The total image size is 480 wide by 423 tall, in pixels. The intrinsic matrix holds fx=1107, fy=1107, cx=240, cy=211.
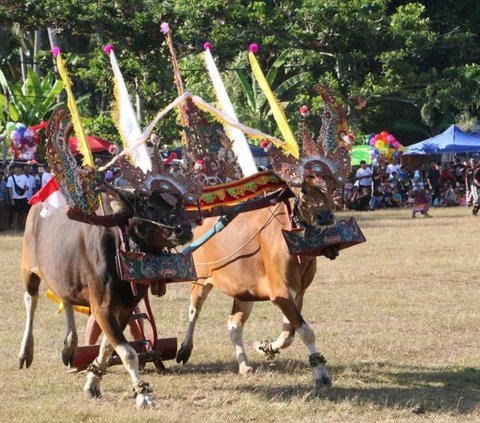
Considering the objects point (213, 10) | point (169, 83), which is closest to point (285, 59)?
point (213, 10)

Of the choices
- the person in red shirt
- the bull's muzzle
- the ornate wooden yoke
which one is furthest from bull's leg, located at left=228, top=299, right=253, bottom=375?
the person in red shirt

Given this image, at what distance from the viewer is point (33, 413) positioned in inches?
316

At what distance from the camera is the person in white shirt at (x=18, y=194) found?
2619cm

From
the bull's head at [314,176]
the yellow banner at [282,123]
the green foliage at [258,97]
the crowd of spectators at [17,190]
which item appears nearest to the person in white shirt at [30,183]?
the crowd of spectators at [17,190]

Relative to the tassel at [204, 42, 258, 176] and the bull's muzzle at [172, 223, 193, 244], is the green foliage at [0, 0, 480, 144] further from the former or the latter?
the bull's muzzle at [172, 223, 193, 244]

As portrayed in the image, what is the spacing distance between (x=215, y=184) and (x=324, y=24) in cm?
2448

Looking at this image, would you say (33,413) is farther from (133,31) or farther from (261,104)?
(261,104)

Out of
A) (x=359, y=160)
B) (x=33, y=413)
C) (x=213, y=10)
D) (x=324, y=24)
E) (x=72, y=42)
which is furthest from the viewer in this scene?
(x=72, y=42)

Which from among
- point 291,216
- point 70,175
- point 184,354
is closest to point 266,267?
point 291,216

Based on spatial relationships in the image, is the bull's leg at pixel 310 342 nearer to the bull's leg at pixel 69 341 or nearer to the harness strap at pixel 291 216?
the harness strap at pixel 291 216

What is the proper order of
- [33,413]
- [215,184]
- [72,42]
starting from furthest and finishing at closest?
[72,42] < [215,184] < [33,413]

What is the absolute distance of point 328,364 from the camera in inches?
397

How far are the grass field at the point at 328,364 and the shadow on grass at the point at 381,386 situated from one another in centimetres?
1

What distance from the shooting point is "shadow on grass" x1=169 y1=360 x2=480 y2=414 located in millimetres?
8461
